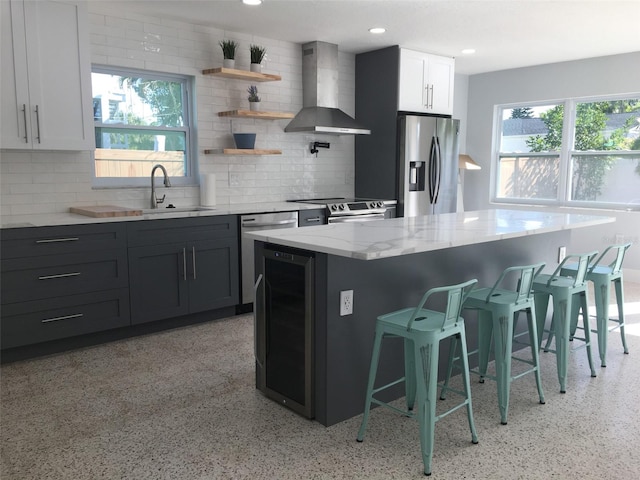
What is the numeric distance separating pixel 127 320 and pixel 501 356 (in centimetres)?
270

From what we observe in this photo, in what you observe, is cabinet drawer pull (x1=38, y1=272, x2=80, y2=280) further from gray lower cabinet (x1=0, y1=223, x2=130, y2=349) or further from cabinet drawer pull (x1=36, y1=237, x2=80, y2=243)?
cabinet drawer pull (x1=36, y1=237, x2=80, y2=243)

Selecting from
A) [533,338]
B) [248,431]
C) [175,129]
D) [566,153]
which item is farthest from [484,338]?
[566,153]

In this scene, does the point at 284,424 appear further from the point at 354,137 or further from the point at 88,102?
the point at 354,137

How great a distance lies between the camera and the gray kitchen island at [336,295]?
2.65 metres

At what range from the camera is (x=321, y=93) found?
18.2 ft

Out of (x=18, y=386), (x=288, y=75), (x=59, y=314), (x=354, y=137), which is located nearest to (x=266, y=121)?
(x=288, y=75)

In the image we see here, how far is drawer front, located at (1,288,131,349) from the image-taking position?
3.52m

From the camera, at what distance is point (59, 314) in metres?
3.71

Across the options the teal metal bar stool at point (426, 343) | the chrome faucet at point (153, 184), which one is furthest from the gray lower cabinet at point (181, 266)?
the teal metal bar stool at point (426, 343)

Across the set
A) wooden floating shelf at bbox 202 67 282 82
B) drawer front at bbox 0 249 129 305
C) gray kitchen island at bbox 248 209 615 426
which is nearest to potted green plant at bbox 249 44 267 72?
wooden floating shelf at bbox 202 67 282 82

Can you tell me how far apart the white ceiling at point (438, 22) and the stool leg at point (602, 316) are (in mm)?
2202

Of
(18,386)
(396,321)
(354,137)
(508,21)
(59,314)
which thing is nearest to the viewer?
(396,321)

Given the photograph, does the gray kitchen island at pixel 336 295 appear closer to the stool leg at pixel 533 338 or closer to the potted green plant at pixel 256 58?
the stool leg at pixel 533 338

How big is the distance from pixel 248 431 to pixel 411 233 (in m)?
1.38
